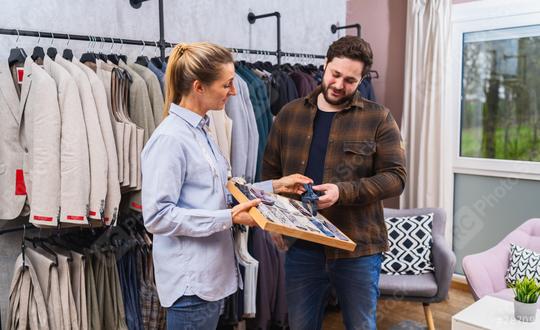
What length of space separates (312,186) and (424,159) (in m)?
2.22

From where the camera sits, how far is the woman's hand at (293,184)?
1.67 metres

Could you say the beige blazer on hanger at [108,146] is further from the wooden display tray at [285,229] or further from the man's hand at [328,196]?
the man's hand at [328,196]

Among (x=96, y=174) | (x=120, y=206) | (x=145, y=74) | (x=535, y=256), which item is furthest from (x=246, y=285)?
(x=535, y=256)

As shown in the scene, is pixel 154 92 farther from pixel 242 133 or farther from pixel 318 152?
pixel 318 152

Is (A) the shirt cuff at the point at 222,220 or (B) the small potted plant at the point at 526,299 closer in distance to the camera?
(A) the shirt cuff at the point at 222,220

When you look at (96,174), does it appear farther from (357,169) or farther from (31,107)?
(357,169)

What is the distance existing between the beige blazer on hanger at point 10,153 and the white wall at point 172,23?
0.79ft

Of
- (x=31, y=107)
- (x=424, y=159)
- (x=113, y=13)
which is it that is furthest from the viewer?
(x=424, y=159)

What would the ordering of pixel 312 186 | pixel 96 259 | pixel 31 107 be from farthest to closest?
pixel 96 259 < pixel 31 107 < pixel 312 186

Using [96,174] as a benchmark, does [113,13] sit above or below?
above

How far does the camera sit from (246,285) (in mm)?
2574

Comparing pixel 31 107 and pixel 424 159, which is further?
pixel 424 159

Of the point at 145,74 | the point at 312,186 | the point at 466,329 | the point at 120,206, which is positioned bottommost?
the point at 466,329

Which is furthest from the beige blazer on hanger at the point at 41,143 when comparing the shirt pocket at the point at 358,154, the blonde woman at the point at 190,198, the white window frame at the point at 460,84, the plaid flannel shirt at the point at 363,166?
the white window frame at the point at 460,84
